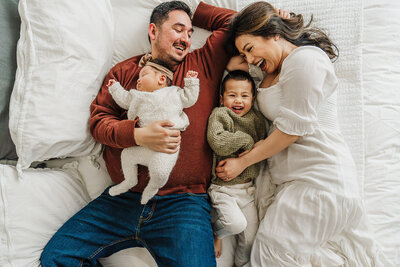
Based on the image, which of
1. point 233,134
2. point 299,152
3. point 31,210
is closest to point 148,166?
point 233,134

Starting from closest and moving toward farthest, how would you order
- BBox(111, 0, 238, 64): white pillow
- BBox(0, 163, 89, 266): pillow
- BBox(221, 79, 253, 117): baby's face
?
BBox(0, 163, 89, 266): pillow
BBox(221, 79, 253, 117): baby's face
BBox(111, 0, 238, 64): white pillow

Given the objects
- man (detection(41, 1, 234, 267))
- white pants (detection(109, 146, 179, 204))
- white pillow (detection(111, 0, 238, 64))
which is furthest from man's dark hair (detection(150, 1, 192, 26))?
white pants (detection(109, 146, 179, 204))

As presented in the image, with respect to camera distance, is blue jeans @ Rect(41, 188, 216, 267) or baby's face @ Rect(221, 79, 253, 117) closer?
blue jeans @ Rect(41, 188, 216, 267)

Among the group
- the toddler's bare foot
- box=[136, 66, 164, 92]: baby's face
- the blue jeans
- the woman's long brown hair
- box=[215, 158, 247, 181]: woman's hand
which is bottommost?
the toddler's bare foot

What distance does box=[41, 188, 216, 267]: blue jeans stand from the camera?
41.3 inches

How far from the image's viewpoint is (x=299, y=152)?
1.12m

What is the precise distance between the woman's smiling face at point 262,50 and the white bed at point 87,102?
0.33m

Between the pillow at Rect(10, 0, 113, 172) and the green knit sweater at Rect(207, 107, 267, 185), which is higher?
the pillow at Rect(10, 0, 113, 172)

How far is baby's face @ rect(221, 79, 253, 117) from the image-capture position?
120cm

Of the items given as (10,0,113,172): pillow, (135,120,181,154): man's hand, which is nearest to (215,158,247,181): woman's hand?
(135,120,181,154): man's hand

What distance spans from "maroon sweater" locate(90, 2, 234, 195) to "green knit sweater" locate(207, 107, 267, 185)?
0.05 metres

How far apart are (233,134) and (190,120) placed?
0.19 m

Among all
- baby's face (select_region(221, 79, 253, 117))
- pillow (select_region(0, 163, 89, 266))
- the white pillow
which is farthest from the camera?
the white pillow

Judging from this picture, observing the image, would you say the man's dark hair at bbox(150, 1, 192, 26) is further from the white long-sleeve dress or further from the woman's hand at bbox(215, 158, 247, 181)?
the woman's hand at bbox(215, 158, 247, 181)
